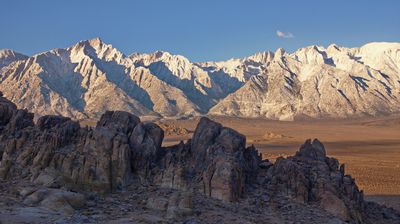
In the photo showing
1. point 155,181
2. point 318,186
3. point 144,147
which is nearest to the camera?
point 155,181

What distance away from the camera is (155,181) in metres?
13.8

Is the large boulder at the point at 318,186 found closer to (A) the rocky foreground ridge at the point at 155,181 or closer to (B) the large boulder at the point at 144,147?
(A) the rocky foreground ridge at the point at 155,181

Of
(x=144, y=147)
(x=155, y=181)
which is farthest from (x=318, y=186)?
(x=144, y=147)

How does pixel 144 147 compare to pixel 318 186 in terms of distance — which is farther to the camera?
pixel 144 147

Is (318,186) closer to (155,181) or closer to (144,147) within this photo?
(155,181)

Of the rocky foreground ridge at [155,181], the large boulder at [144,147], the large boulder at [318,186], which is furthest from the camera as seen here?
the large boulder at [144,147]

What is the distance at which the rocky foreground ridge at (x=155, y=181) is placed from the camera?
11.7 meters

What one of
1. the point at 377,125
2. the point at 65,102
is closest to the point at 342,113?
the point at 377,125

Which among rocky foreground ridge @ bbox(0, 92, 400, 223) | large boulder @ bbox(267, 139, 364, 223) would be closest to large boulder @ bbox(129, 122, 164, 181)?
rocky foreground ridge @ bbox(0, 92, 400, 223)

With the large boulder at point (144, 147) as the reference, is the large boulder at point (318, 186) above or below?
below

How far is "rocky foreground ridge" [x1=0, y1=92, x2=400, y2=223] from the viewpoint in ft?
38.5

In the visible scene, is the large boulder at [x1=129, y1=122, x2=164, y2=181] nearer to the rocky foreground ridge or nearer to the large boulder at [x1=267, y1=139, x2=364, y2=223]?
the rocky foreground ridge

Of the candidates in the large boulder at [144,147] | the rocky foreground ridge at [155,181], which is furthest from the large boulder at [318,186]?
the large boulder at [144,147]

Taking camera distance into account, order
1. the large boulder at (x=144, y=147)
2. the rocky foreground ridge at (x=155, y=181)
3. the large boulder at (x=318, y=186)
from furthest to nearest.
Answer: the large boulder at (x=144, y=147)
the large boulder at (x=318, y=186)
the rocky foreground ridge at (x=155, y=181)
